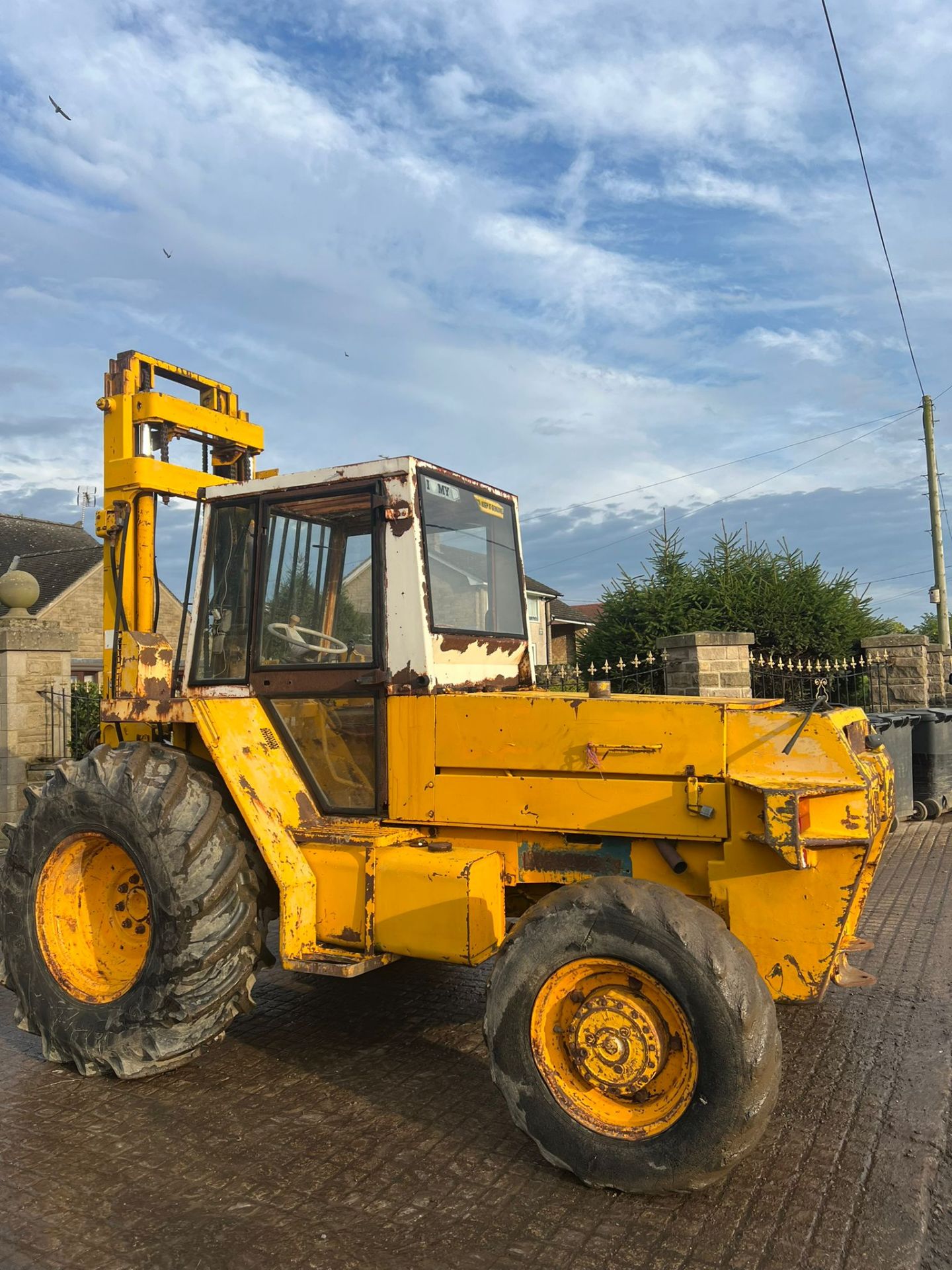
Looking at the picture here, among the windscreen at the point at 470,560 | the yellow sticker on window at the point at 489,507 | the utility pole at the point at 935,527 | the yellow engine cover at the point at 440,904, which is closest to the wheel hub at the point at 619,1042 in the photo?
the yellow engine cover at the point at 440,904

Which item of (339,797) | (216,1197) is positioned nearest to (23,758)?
(339,797)

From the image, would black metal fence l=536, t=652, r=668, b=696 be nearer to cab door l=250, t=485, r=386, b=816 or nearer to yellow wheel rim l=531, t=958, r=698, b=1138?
cab door l=250, t=485, r=386, b=816

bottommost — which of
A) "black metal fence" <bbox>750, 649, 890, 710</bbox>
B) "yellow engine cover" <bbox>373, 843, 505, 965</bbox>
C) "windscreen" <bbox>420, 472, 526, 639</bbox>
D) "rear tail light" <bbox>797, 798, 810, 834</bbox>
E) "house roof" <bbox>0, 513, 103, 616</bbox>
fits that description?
"yellow engine cover" <bbox>373, 843, 505, 965</bbox>

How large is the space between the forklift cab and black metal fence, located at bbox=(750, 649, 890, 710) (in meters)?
7.61

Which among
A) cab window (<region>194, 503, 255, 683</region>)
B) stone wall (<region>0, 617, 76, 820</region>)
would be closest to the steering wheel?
cab window (<region>194, 503, 255, 683</region>)

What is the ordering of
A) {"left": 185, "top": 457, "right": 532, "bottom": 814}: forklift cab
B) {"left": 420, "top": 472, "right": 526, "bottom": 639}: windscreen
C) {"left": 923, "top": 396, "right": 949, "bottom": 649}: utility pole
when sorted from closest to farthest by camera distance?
{"left": 185, "top": 457, "right": 532, "bottom": 814}: forklift cab, {"left": 420, "top": 472, "right": 526, "bottom": 639}: windscreen, {"left": 923, "top": 396, "right": 949, "bottom": 649}: utility pole

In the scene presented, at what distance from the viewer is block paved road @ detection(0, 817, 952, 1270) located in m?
2.80

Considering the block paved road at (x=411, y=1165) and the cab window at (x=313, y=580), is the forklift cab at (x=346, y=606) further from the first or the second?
the block paved road at (x=411, y=1165)

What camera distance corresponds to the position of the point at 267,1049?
437cm

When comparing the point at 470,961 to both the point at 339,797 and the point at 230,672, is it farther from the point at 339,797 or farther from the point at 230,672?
the point at 230,672

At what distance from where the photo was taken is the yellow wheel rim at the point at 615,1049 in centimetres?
307

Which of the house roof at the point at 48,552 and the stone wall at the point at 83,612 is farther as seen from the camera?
the house roof at the point at 48,552

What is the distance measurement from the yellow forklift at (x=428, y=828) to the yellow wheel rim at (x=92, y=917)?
1 centimetres

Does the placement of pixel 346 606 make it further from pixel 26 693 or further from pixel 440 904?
pixel 26 693
